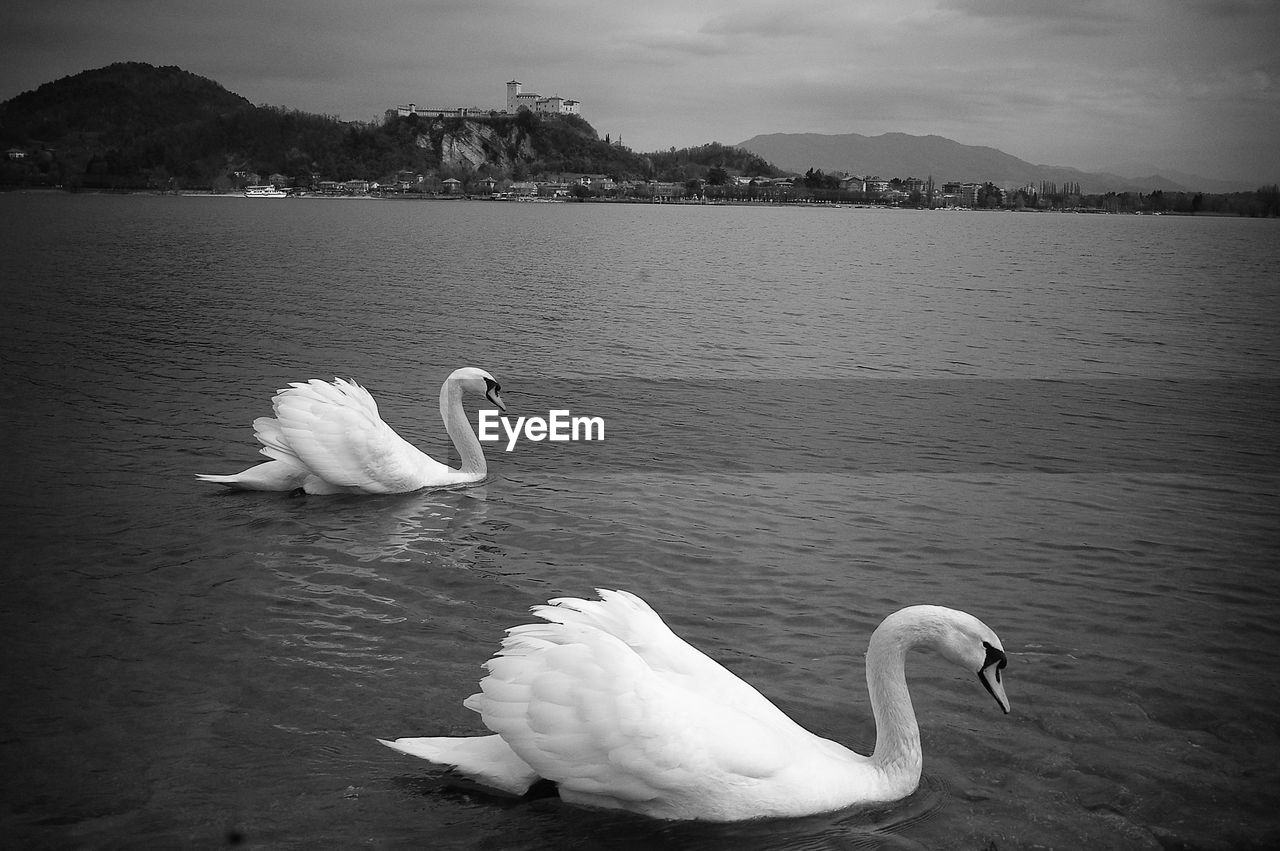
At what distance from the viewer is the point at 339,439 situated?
1155 cm

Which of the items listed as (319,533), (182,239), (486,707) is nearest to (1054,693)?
(486,707)

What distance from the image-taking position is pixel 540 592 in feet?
30.6

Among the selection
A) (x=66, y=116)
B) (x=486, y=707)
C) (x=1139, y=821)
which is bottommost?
(x=1139, y=821)

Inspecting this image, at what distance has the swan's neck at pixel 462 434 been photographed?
514 inches

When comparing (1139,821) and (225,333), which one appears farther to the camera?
(225,333)

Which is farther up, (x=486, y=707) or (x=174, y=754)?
(x=486, y=707)

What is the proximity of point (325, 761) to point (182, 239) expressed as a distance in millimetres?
67465

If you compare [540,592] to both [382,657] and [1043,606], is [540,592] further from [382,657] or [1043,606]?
[1043,606]

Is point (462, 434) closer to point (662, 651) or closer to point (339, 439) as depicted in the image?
point (339, 439)

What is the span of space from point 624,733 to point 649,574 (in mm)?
4518

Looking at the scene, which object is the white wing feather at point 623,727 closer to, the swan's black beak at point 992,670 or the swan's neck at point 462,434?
the swan's black beak at point 992,670

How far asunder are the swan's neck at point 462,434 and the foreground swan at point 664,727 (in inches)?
278

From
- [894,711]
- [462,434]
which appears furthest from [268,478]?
[894,711]

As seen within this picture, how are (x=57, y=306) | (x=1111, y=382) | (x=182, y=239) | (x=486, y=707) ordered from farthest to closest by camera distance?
(x=182, y=239) → (x=57, y=306) → (x=1111, y=382) → (x=486, y=707)
